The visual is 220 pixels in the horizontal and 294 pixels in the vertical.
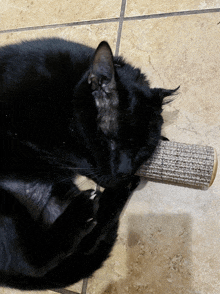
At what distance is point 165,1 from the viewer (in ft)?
4.28

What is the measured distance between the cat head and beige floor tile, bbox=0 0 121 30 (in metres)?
0.69

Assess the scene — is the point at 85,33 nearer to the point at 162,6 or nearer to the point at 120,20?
the point at 120,20

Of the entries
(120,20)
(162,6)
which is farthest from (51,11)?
(162,6)

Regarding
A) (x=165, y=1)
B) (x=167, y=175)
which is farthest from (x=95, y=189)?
(x=165, y=1)

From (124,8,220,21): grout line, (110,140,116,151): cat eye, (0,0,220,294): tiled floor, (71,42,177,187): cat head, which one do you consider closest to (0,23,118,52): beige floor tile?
(0,0,220,294): tiled floor

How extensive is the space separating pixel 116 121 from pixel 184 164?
310mm

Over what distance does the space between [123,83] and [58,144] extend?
364mm

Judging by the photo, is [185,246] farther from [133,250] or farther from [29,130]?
[29,130]

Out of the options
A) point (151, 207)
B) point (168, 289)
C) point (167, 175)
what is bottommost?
point (168, 289)

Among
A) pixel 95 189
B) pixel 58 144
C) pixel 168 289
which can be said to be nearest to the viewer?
pixel 58 144

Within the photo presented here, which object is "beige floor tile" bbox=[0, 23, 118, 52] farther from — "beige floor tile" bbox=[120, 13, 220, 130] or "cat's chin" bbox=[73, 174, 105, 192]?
"cat's chin" bbox=[73, 174, 105, 192]

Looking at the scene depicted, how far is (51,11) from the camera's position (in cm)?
146

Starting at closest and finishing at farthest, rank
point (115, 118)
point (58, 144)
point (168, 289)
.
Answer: point (115, 118) → point (58, 144) → point (168, 289)

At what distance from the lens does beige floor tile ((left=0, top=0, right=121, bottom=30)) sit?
4.51ft
